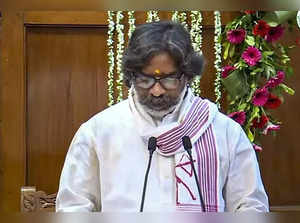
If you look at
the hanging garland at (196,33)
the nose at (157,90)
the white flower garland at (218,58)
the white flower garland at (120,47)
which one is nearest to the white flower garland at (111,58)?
the white flower garland at (120,47)

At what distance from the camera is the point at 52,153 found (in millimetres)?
2967

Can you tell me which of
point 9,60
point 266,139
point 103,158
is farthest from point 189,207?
point 9,60

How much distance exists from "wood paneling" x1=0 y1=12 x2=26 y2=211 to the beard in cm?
132

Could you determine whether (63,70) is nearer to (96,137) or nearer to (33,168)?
(33,168)

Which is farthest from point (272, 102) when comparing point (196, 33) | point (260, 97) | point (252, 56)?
point (196, 33)

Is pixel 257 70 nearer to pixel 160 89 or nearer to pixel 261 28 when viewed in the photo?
pixel 261 28

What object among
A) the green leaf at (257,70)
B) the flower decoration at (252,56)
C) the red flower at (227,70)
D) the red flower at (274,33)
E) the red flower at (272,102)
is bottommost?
the red flower at (272,102)

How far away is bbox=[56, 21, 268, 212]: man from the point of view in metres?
1.59

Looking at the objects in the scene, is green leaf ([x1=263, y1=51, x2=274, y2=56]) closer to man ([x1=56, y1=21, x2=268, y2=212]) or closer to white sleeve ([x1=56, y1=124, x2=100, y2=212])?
man ([x1=56, y1=21, x2=268, y2=212])

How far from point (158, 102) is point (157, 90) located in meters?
0.04

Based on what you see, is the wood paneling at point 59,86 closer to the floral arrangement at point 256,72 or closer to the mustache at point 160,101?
the floral arrangement at point 256,72

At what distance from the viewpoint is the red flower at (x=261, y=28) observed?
2.27 meters

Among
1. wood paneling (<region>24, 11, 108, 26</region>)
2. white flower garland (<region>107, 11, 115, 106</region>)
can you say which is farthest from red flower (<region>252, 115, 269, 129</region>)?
wood paneling (<region>24, 11, 108, 26</region>)

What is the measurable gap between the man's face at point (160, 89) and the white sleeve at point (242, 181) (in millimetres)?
207
